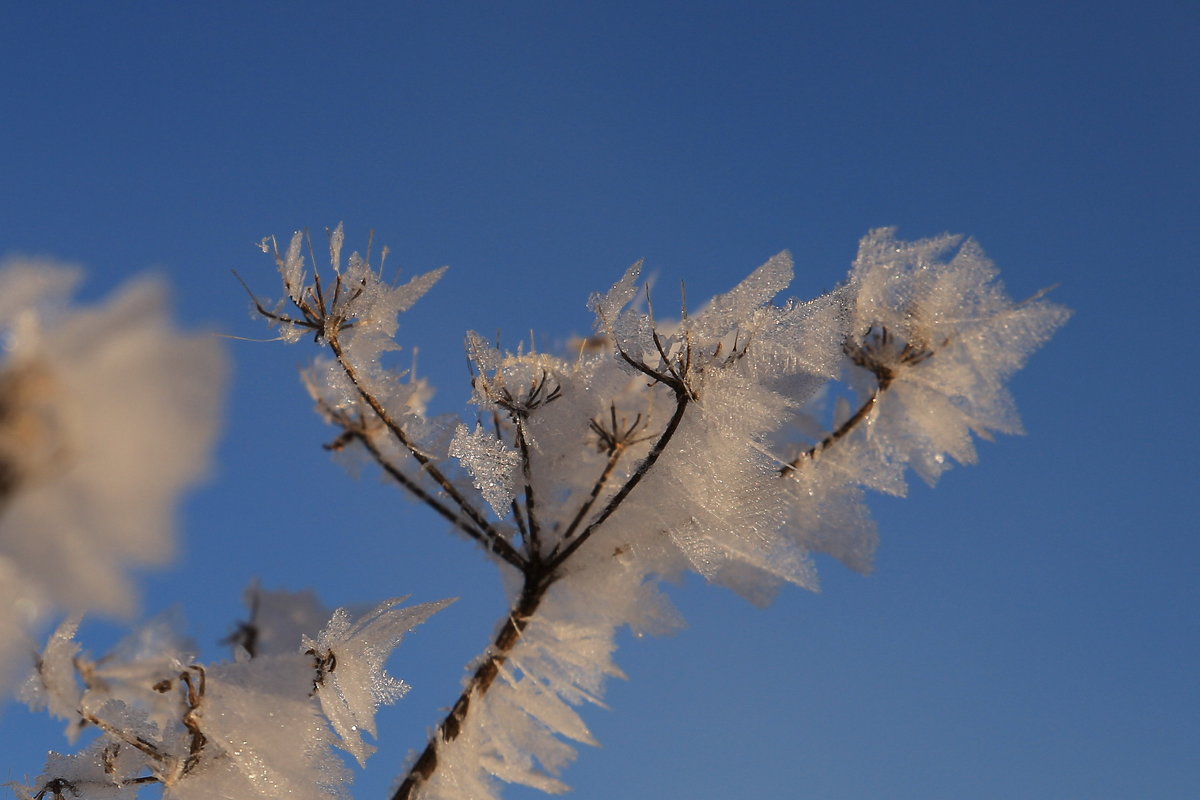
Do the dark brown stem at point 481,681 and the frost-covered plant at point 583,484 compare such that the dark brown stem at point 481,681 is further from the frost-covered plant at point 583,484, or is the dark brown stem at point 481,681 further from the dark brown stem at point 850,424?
the dark brown stem at point 850,424

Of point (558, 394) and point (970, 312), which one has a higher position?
point (970, 312)

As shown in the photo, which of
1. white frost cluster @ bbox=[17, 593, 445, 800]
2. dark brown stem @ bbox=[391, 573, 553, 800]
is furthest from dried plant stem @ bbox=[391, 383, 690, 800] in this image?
white frost cluster @ bbox=[17, 593, 445, 800]

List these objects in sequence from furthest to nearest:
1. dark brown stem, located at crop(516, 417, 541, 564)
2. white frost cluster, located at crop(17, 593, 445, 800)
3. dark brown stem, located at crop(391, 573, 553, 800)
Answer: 1. dark brown stem, located at crop(516, 417, 541, 564)
2. dark brown stem, located at crop(391, 573, 553, 800)
3. white frost cluster, located at crop(17, 593, 445, 800)

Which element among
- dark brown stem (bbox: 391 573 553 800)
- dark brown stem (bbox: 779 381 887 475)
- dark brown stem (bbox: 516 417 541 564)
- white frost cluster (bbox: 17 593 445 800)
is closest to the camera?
white frost cluster (bbox: 17 593 445 800)

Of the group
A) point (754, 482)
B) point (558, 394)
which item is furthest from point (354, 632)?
point (754, 482)

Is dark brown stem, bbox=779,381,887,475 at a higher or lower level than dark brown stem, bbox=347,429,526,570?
higher

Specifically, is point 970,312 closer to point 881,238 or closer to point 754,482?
point 881,238

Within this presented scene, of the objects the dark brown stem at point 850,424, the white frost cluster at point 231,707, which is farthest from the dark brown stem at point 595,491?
the dark brown stem at point 850,424

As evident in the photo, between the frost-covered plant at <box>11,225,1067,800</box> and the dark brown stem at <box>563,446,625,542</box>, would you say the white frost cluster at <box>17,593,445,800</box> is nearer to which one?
the frost-covered plant at <box>11,225,1067,800</box>

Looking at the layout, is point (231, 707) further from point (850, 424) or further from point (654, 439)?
point (850, 424)
